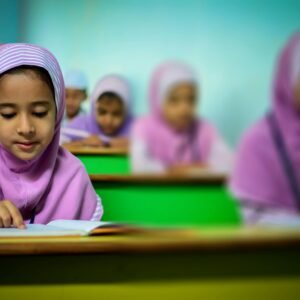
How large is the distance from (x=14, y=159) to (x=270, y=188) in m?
0.46

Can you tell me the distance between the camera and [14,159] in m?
0.89

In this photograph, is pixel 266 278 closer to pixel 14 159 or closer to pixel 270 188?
pixel 270 188

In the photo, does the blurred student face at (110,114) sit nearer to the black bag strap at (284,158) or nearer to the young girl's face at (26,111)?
the young girl's face at (26,111)

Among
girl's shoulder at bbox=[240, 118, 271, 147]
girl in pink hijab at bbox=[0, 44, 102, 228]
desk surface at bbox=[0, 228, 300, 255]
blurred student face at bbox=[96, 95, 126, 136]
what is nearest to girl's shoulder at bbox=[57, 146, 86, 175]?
girl in pink hijab at bbox=[0, 44, 102, 228]

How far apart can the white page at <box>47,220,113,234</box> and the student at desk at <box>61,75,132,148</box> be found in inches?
4.4

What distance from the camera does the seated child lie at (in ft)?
2.56

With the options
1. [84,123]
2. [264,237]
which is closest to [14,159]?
[84,123]

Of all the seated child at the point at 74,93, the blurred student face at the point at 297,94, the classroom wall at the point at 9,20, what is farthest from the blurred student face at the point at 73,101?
the blurred student face at the point at 297,94

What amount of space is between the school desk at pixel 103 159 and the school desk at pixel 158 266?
9cm

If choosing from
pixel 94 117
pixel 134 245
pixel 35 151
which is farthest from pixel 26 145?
pixel 134 245

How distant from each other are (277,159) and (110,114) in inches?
10.6

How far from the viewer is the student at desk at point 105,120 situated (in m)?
0.71

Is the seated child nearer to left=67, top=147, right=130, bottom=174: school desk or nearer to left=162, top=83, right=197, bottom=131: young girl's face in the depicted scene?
left=67, top=147, right=130, bottom=174: school desk

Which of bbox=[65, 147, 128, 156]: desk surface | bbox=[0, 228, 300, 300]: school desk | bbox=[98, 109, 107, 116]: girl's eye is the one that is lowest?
bbox=[0, 228, 300, 300]: school desk
